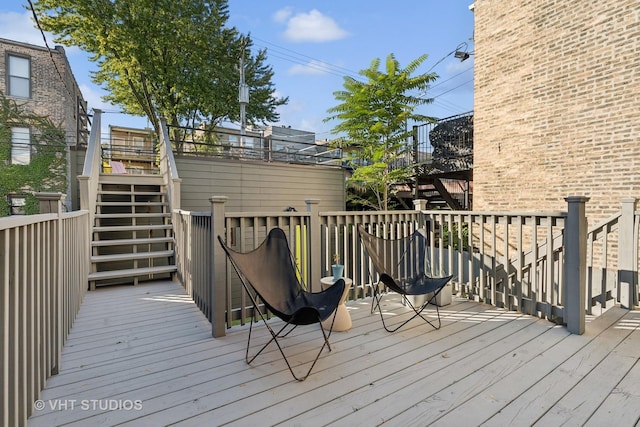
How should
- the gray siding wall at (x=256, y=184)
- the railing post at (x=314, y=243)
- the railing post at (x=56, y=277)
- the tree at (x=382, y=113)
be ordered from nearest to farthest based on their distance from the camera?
the railing post at (x=56, y=277)
the railing post at (x=314, y=243)
the gray siding wall at (x=256, y=184)
the tree at (x=382, y=113)

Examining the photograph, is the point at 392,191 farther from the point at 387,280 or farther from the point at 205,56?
the point at 205,56

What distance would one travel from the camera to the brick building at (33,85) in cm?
1024

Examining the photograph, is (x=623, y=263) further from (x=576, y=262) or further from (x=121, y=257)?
(x=121, y=257)

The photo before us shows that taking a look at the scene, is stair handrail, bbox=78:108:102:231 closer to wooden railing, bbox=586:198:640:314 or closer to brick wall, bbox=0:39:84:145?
wooden railing, bbox=586:198:640:314

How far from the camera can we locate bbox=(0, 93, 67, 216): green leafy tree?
992 centimetres

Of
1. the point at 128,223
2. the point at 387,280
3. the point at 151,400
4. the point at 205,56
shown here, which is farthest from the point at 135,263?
the point at 205,56

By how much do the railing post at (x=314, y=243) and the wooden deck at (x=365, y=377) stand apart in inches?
22.3

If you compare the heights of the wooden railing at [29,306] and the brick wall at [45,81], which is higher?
the brick wall at [45,81]

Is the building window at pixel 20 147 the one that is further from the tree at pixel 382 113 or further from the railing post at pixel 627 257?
the railing post at pixel 627 257

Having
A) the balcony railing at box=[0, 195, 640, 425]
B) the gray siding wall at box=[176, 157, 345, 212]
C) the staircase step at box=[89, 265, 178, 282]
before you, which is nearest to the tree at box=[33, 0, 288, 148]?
the gray siding wall at box=[176, 157, 345, 212]

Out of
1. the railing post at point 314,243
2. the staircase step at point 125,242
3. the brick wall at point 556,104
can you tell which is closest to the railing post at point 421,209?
the railing post at point 314,243

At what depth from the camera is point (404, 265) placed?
138 inches

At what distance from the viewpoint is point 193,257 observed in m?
3.61

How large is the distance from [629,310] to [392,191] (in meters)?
5.96
